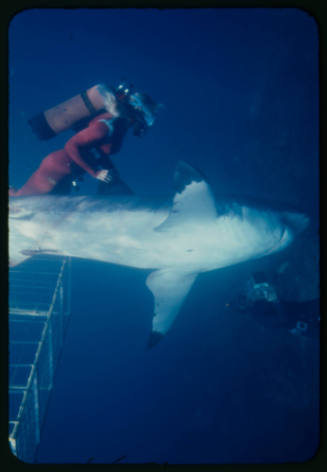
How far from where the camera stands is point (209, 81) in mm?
12992

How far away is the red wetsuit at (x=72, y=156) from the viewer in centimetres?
439

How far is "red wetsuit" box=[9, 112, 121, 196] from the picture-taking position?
4.39 m

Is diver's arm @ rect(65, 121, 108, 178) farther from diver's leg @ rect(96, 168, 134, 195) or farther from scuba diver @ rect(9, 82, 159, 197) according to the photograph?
diver's leg @ rect(96, 168, 134, 195)

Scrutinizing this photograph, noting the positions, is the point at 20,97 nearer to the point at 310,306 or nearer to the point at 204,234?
the point at 204,234

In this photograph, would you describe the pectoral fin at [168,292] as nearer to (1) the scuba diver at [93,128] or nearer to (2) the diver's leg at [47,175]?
(1) the scuba diver at [93,128]

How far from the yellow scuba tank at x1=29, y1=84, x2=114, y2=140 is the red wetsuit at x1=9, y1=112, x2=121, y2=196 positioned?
0.61 ft

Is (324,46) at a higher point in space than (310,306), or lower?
higher

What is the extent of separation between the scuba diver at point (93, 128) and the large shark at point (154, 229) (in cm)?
84

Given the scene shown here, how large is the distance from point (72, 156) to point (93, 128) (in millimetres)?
553

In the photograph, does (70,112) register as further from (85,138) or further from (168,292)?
(168,292)

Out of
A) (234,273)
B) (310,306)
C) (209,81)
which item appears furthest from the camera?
(209,81)

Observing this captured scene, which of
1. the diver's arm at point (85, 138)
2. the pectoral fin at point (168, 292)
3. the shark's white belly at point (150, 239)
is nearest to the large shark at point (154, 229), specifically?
the shark's white belly at point (150, 239)

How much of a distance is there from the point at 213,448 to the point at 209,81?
15.6m
